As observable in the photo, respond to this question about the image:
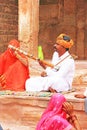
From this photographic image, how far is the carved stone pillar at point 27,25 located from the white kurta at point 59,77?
1593 mm

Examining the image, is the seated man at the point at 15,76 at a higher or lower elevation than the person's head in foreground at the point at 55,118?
lower

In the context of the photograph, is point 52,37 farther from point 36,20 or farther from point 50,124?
point 50,124

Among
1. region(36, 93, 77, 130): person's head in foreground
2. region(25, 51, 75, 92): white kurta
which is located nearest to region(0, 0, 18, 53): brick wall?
region(25, 51, 75, 92): white kurta

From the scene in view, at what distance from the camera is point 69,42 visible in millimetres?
7387

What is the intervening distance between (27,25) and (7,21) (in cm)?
388

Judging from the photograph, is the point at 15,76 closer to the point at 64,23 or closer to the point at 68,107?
the point at 68,107

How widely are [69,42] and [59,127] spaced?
137 inches

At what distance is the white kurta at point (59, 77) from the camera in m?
7.20

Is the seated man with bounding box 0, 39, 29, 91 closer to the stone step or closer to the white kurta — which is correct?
the white kurta

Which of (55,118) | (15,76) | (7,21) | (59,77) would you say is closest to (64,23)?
(7,21)

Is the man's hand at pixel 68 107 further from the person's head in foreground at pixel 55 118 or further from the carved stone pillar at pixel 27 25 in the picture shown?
the carved stone pillar at pixel 27 25

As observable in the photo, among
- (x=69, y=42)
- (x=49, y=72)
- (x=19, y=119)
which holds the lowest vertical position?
(x=19, y=119)

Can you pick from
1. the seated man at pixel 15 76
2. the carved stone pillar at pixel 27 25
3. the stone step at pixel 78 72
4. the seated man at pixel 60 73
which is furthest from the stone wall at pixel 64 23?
the seated man at pixel 60 73

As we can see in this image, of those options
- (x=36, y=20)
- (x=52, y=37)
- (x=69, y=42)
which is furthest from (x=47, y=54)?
(x=69, y=42)
